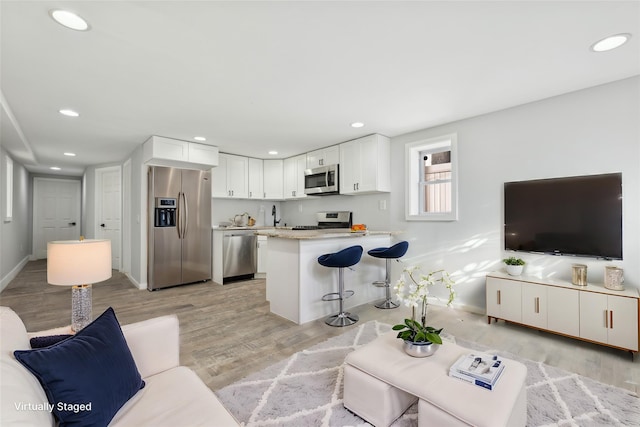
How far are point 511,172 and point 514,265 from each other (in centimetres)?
102

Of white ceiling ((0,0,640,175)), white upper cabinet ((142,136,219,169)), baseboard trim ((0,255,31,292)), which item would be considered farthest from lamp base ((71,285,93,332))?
baseboard trim ((0,255,31,292))

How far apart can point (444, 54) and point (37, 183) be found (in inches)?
389

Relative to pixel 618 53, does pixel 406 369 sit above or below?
below

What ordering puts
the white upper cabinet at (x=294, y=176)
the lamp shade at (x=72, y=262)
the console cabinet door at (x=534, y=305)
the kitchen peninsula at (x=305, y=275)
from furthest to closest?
the white upper cabinet at (x=294, y=176) → the kitchen peninsula at (x=305, y=275) → the console cabinet door at (x=534, y=305) → the lamp shade at (x=72, y=262)

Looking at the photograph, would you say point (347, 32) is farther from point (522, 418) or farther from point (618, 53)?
point (522, 418)

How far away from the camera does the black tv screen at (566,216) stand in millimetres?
2619

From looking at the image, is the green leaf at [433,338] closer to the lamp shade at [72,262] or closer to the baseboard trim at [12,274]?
the lamp shade at [72,262]

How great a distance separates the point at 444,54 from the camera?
2191 mm

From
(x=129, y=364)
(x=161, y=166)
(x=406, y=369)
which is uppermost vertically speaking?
(x=161, y=166)

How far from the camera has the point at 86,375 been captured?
102 cm

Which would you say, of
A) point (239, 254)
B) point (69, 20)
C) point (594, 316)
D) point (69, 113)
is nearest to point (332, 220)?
point (239, 254)

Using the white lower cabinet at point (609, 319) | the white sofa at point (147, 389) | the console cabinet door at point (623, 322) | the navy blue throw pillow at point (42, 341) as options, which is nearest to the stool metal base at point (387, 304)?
the white lower cabinet at point (609, 319)

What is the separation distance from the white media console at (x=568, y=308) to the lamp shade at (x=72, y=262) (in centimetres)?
342

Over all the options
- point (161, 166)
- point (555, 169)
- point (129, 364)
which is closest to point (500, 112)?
point (555, 169)
